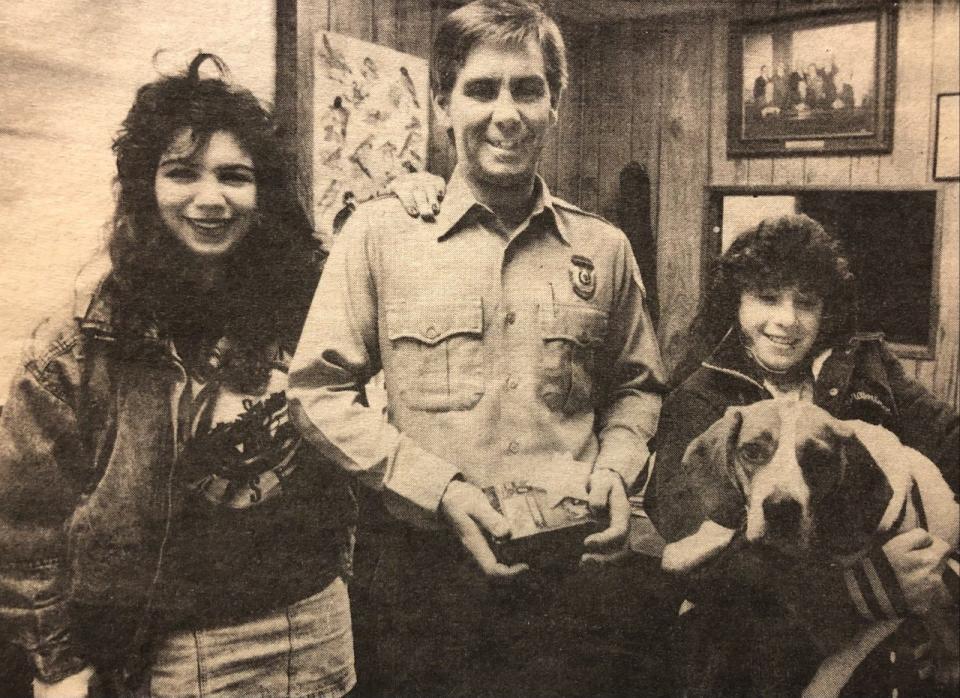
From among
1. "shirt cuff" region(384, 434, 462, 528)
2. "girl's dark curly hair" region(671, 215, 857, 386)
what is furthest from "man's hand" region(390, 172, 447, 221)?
"girl's dark curly hair" region(671, 215, 857, 386)

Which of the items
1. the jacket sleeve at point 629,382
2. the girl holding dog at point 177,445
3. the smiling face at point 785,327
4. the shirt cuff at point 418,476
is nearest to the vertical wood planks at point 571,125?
the jacket sleeve at point 629,382

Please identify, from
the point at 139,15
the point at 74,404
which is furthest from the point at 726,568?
the point at 139,15

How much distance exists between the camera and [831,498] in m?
1.20

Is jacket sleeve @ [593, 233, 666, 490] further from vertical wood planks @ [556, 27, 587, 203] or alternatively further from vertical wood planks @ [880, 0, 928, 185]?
vertical wood planks @ [880, 0, 928, 185]

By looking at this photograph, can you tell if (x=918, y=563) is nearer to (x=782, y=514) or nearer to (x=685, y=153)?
(x=782, y=514)

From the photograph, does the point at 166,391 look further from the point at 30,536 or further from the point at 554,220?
the point at 554,220

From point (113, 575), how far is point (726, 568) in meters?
0.87

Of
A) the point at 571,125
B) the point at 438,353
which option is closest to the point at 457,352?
the point at 438,353

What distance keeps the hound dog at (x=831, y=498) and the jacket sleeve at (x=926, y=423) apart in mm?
15

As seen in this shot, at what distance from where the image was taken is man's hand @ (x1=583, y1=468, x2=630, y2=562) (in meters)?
1.21

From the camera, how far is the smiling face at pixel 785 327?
1232mm

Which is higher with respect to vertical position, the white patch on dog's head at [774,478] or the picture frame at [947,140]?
the picture frame at [947,140]

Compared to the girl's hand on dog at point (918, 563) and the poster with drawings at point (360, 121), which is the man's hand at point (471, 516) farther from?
the girl's hand on dog at point (918, 563)

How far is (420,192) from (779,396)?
0.61m
